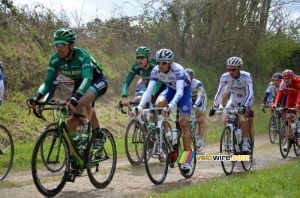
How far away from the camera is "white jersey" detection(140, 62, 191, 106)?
28.2 feet

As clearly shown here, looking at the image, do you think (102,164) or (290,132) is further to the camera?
(290,132)

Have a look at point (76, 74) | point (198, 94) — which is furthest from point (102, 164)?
point (198, 94)

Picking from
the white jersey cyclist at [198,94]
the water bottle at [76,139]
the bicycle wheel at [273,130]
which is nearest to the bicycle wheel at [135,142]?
the white jersey cyclist at [198,94]

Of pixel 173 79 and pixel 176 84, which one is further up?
pixel 173 79

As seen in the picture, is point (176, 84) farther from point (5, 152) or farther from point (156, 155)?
point (5, 152)

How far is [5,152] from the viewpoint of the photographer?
8805mm

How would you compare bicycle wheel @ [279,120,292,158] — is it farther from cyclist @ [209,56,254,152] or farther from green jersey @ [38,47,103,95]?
green jersey @ [38,47,103,95]

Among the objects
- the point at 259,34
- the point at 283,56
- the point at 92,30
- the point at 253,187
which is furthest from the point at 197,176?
the point at 283,56

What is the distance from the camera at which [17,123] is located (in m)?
13.2

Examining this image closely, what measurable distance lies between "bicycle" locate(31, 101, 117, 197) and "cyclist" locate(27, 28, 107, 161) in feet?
0.83

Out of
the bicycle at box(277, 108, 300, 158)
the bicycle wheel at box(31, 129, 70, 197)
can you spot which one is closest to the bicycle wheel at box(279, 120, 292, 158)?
the bicycle at box(277, 108, 300, 158)

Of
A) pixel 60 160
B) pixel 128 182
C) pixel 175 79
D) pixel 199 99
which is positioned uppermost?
pixel 175 79

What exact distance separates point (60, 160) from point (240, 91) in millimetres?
5235

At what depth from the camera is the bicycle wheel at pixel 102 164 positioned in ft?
24.1
